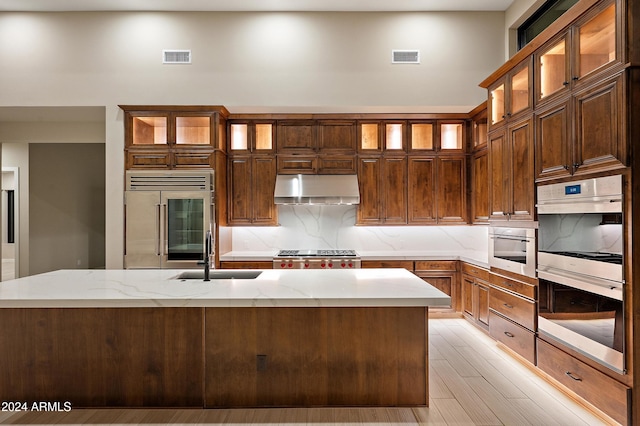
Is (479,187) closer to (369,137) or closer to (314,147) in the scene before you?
(369,137)

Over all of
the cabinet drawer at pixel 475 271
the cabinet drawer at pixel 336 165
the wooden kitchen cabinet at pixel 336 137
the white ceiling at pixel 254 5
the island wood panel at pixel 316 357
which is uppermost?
the white ceiling at pixel 254 5

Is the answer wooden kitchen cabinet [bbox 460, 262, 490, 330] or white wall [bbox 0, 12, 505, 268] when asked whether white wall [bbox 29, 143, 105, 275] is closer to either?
white wall [bbox 0, 12, 505, 268]

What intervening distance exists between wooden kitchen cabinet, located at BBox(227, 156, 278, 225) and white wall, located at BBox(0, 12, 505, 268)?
2.30 feet

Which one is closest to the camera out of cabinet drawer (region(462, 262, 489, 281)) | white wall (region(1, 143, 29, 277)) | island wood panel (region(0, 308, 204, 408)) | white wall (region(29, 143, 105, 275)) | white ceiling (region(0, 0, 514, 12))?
island wood panel (region(0, 308, 204, 408))

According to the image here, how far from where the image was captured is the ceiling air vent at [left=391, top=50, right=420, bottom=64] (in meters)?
5.11

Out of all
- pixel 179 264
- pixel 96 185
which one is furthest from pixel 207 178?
pixel 96 185

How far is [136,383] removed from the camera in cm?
263

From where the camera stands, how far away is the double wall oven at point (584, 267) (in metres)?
2.43

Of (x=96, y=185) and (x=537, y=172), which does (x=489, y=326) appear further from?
(x=96, y=185)

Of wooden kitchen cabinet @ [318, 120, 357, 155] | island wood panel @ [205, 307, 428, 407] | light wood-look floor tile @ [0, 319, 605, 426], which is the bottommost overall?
light wood-look floor tile @ [0, 319, 605, 426]

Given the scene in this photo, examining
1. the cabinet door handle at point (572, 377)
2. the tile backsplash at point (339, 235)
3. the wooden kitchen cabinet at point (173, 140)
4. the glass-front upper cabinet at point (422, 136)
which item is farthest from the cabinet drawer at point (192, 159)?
the cabinet door handle at point (572, 377)

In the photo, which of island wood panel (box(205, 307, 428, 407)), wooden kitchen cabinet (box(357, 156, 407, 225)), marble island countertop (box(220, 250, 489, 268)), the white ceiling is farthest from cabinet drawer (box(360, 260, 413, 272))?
the white ceiling

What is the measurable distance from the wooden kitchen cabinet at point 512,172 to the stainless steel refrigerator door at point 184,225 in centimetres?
319

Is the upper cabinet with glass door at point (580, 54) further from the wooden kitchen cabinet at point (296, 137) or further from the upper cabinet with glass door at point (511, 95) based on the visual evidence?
the wooden kitchen cabinet at point (296, 137)
